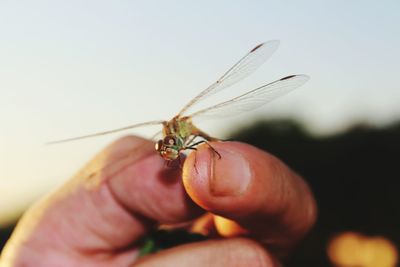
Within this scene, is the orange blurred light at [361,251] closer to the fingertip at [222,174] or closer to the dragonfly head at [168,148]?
the fingertip at [222,174]

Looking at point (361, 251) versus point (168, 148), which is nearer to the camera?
point (168, 148)

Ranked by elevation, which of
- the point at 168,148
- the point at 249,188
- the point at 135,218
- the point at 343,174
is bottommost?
the point at 343,174

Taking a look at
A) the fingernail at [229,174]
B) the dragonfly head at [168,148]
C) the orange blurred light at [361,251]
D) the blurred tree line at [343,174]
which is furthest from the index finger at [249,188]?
the blurred tree line at [343,174]

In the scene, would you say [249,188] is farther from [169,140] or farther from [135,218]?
[135,218]

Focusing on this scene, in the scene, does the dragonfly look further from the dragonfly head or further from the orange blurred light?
the orange blurred light

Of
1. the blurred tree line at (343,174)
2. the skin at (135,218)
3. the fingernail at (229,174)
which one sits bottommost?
the blurred tree line at (343,174)

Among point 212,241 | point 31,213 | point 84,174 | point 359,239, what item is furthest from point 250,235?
point 359,239

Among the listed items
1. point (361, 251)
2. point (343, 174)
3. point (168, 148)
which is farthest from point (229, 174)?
point (343, 174)
